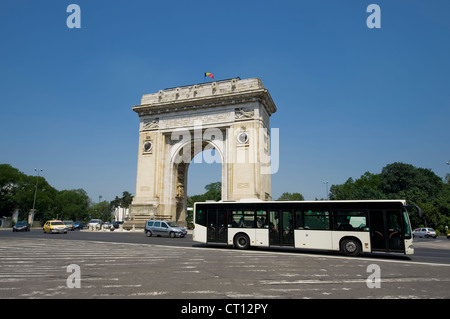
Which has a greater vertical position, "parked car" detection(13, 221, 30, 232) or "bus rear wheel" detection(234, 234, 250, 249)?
"bus rear wheel" detection(234, 234, 250, 249)

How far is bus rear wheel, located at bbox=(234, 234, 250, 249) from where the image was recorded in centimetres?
1567

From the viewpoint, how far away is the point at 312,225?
1420 cm

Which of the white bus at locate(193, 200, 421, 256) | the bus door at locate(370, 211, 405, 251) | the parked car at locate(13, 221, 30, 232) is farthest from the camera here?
the parked car at locate(13, 221, 30, 232)

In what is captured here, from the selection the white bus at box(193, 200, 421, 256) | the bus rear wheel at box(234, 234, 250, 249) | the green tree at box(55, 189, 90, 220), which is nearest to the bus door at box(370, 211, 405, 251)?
the white bus at box(193, 200, 421, 256)

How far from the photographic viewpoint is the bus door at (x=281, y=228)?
14516mm

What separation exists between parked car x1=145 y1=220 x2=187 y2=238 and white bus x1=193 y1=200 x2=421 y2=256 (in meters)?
8.70

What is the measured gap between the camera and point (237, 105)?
31297 mm

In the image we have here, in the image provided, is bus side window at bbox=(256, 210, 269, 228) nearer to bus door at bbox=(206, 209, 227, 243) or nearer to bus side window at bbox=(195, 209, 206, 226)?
bus door at bbox=(206, 209, 227, 243)

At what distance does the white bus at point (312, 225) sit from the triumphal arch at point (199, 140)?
12560 millimetres

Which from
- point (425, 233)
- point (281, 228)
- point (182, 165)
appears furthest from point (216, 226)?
point (425, 233)

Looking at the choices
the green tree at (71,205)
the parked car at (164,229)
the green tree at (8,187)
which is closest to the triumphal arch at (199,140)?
the parked car at (164,229)

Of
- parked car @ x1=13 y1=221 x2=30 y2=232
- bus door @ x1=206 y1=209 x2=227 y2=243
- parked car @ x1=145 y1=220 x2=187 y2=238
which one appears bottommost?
parked car @ x1=13 y1=221 x2=30 y2=232
